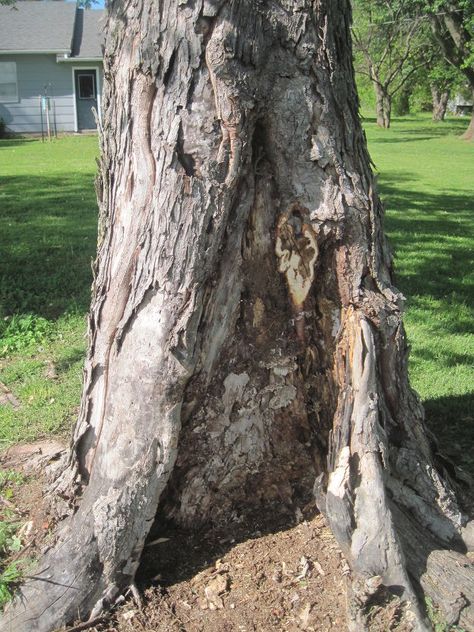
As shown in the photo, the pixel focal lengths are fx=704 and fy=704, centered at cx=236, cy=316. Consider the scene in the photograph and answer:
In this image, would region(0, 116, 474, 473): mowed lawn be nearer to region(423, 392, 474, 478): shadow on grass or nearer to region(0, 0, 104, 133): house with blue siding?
region(423, 392, 474, 478): shadow on grass

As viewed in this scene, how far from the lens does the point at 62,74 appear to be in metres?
28.5

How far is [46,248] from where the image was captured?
804cm

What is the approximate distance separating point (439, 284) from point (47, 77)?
24945 millimetres

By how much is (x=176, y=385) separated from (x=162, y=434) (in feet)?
0.70

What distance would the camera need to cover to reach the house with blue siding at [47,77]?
27875 millimetres

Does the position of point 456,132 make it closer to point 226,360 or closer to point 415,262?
point 415,262

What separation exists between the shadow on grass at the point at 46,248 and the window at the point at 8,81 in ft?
58.7

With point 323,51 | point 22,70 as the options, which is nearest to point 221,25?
point 323,51

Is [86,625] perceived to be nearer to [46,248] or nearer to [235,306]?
[235,306]

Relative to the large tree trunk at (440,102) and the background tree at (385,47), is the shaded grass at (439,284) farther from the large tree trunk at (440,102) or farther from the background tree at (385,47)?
the large tree trunk at (440,102)

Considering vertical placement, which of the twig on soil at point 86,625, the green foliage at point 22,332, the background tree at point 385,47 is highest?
the background tree at point 385,47

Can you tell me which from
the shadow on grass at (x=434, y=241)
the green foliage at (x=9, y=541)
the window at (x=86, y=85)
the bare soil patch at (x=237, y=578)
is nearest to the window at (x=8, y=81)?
→ the window at (x=86, y=85)

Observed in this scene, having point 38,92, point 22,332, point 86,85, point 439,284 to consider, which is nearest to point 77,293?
point 22,332

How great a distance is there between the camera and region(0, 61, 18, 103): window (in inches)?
1111
